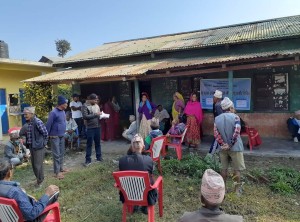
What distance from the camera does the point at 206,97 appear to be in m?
10.1

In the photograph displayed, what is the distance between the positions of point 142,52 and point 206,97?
3026 mm

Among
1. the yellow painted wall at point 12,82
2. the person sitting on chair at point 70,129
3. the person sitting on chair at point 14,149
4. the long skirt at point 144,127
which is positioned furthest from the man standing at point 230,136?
the yellow painted wall at point 12,82

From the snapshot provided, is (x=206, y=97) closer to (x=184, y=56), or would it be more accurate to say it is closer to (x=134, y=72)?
(x=184, y=56)

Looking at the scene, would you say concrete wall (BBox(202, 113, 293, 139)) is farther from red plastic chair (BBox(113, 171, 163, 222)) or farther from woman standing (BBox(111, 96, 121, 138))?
red plastic chair (BBox(113, 171, 163, 222))

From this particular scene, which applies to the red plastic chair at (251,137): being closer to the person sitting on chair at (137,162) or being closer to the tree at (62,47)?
the person sitting on chair at (137,162)


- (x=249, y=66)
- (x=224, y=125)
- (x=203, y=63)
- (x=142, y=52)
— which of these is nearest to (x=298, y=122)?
(x=249, y=66)

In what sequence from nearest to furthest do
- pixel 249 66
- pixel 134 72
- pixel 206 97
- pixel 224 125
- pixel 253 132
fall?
1. pixel 224 125
2. pixel 249 66
3. pixel 253 132
4. pixel 134 72
5. pixel 206 97

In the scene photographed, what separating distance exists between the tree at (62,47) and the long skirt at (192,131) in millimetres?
55276

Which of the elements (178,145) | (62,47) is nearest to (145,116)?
(178,145)

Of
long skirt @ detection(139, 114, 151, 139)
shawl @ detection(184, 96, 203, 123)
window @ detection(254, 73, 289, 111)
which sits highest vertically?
window @ detection(254, 73, 289, 111)

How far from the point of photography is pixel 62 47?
5881 centimetres

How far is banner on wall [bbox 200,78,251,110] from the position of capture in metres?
9.44

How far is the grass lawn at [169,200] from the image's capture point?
14.3ft

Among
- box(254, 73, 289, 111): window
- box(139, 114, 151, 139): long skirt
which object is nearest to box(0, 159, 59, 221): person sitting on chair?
box(139, 114, 151, 139): long skirt
